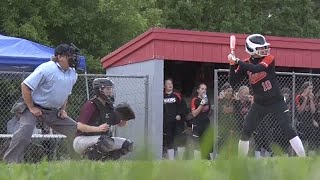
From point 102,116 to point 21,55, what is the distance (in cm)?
326

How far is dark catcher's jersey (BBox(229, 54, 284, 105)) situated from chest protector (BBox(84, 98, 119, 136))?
1718 millimetres

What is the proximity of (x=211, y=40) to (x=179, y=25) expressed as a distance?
16919mm

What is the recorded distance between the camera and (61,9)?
23469mm

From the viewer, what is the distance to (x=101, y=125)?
949 cm

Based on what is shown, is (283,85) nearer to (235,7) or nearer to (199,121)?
(199,121)

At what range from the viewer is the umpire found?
338 inches

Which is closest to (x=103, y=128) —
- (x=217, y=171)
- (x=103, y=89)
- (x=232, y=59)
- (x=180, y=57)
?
(x=103, y=89)

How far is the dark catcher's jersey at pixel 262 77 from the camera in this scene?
31.2 ft

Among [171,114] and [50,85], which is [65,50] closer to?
[50,85]

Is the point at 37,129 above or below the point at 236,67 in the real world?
below

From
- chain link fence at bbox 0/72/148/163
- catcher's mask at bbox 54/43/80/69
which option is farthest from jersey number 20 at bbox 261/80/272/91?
catcher's mask at bbox 54/43/80/69

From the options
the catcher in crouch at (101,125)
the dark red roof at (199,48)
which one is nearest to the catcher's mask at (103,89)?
the catcher in crouch at (101,125)

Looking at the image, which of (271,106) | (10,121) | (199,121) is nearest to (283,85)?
(199,121)

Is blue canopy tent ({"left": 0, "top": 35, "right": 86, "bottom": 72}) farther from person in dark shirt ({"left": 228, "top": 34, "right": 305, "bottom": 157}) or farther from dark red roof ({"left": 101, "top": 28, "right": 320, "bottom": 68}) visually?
person in dark shirt ({"left": 228, "top": 34, "right": 305, "bottom": 157})
